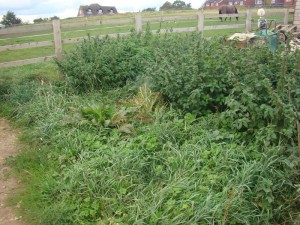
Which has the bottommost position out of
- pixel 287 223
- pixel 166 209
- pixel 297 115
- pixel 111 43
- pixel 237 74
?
pixel 287 223

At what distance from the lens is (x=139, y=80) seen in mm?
5934

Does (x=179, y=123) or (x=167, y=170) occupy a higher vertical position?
(x=179, y=123)

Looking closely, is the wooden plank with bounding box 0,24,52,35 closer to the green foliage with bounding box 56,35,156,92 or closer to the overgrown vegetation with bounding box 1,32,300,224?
the green foliage with bounding box 56,35,156,92

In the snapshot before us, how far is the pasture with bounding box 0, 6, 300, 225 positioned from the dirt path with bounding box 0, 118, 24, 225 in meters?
0.11

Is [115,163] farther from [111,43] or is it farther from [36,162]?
[111,43]

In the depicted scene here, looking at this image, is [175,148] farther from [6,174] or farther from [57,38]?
[57,38]

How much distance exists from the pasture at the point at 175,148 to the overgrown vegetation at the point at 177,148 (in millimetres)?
13

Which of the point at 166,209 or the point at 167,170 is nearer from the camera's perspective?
the point at 166,209

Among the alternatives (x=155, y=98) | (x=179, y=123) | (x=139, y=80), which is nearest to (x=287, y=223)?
(x=179, y=123)

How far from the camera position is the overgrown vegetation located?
296cm

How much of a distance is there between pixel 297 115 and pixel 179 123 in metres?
1.50

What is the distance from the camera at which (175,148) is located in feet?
12.3

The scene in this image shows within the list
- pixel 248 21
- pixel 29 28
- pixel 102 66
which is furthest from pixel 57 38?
pixel 248 21

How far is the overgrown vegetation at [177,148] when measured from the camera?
117 inches
